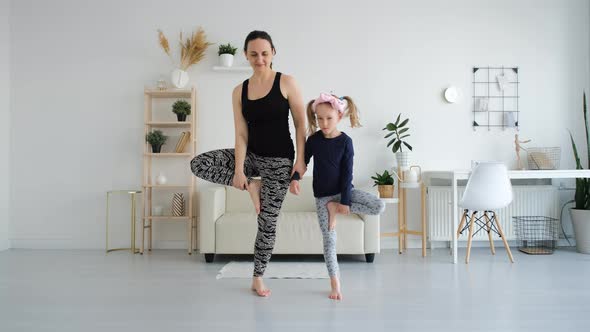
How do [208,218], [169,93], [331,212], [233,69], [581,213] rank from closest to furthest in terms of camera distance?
[331,212], [208,218], [581,213], [169,93], [233,69]

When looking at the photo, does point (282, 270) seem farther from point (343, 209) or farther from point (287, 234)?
point (343, 209)

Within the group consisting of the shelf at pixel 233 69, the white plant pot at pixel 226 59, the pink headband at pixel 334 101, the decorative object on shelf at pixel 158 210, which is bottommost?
the decorative object on shelf at pixel 158 210

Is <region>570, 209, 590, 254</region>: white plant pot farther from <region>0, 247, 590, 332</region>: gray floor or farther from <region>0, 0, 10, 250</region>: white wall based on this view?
<region>0, 0, 10, 250</region>: white wall

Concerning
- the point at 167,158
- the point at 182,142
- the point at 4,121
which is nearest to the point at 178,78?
the point at 182,142

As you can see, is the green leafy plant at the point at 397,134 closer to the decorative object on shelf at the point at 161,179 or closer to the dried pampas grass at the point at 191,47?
the dried pampas grass at the point at 191,47

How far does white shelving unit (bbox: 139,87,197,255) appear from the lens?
3832 mm

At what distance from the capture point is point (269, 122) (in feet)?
7.38

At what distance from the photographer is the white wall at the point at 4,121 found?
4012 millimetres

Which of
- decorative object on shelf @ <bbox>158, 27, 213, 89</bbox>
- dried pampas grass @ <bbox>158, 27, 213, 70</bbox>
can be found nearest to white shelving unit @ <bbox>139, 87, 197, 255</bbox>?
decorative object on shelf @ <bbox>158, 27, 213, 89</bbox>

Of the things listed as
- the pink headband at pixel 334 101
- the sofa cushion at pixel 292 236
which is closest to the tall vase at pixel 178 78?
the sofa cushion at pixel 292 236

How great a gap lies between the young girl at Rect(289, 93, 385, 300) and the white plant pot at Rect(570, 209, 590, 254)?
2718mm

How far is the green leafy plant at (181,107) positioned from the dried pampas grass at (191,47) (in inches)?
15.6

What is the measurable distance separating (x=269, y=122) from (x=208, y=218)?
56.8 inches

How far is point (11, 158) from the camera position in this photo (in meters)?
4.12
